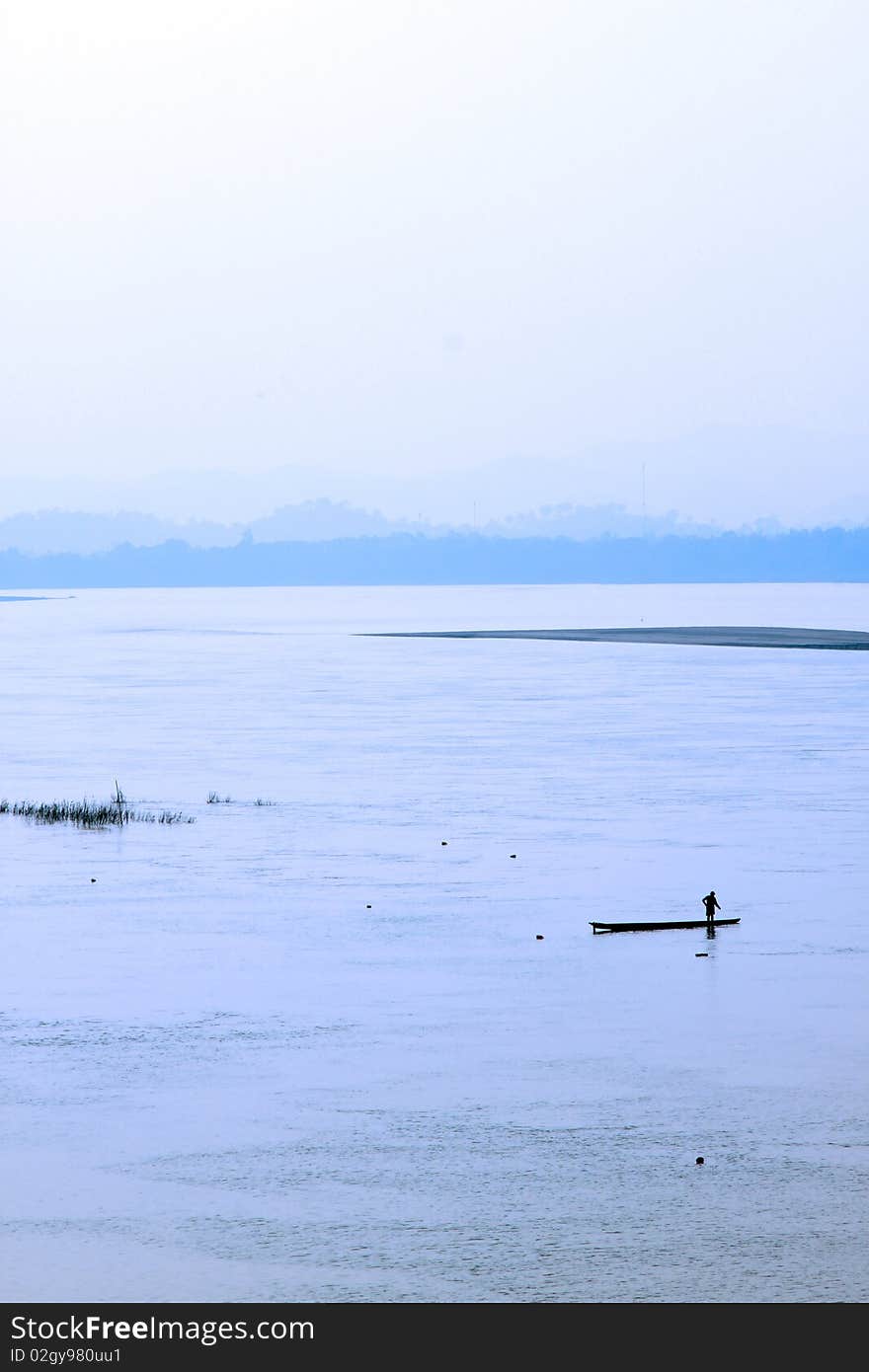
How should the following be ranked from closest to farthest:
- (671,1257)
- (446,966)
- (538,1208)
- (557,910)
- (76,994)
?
(671,1257) → (538,1208) → (76,994) → (446,966) → (557,910)

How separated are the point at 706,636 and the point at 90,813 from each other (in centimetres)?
11581

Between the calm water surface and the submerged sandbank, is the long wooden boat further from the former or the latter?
the submerged sandbank

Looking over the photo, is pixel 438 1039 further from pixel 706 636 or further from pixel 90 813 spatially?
pixel 706 636

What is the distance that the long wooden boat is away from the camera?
2512cm

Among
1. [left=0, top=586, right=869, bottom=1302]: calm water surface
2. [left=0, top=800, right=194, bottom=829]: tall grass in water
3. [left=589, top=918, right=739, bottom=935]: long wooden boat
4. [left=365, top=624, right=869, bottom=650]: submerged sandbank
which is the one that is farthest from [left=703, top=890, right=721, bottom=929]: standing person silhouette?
[left=365, top=624, right=869, bottom=650]: submerged sandbank

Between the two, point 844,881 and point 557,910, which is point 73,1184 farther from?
point 844,881

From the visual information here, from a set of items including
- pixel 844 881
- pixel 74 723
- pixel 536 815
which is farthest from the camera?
pixel 74 723

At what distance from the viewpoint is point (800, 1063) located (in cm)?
1805

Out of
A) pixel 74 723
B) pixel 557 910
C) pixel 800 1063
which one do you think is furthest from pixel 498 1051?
pixel 74 723

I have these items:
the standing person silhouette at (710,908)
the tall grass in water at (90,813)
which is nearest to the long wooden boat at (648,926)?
the standing person silhouette at (710,908)

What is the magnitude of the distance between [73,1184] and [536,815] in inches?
948

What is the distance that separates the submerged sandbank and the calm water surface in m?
86.5

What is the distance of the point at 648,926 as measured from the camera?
2541 centimetres

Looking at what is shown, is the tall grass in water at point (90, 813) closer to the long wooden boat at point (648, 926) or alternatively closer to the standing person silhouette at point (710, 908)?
the long wooden boat at point (648, 926)
